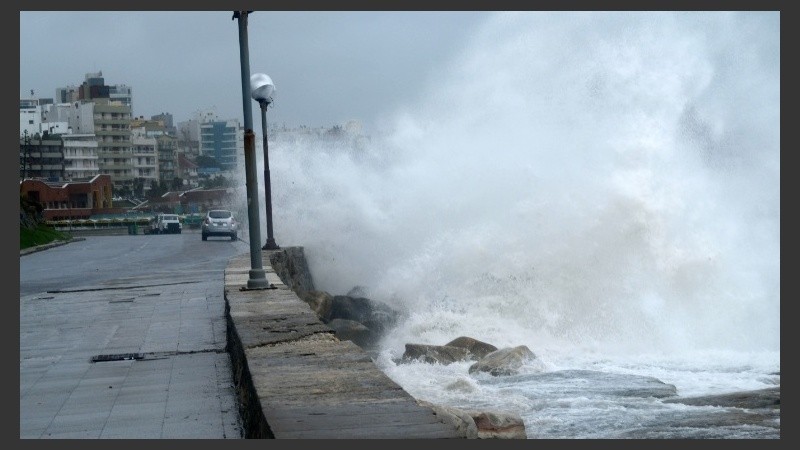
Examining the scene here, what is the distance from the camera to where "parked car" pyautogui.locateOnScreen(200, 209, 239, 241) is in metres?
37.7

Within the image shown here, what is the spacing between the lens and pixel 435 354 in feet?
41.4

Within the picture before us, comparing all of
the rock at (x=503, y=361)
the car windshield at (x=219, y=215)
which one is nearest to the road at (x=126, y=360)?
the rock at (x=503, y=361)

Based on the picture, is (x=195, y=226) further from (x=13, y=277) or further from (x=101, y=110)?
(x=13, y=277)

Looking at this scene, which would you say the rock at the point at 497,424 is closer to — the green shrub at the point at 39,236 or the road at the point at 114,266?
the road at the point at 114,266

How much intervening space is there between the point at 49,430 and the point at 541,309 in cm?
1243

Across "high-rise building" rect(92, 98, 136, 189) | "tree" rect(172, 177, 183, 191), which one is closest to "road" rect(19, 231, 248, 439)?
"high-rise building" rect(92, 98, 136, 189)

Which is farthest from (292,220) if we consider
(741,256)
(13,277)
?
(741,256)

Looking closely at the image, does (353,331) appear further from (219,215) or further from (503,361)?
(219,215)

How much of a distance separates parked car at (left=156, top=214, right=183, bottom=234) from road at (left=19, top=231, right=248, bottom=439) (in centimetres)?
3269

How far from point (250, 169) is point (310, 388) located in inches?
236

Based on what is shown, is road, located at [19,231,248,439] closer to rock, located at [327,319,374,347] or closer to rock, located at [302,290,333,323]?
rock, located at [302,290,333,323]

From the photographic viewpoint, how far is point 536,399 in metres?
10.0

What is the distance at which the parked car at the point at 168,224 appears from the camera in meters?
50.4

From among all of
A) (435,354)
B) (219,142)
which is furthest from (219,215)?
(435,354)
